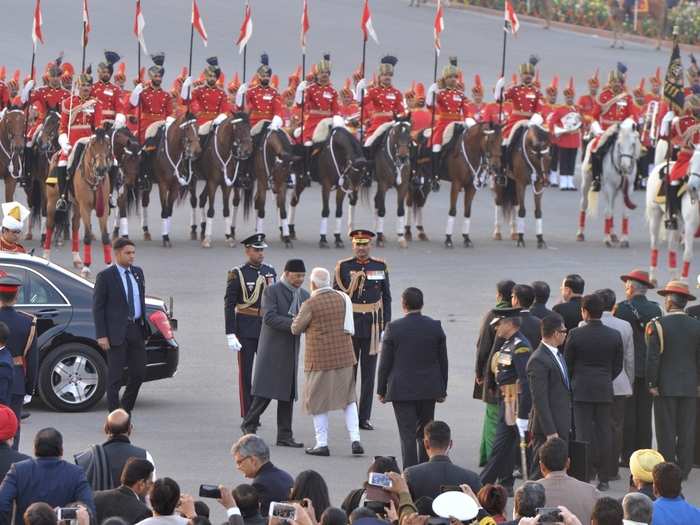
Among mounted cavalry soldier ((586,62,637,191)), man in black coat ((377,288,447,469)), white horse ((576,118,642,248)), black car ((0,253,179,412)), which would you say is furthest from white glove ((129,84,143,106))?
man in black coat ((377,288,447,469))

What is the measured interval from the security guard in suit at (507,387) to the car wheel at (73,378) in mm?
4201

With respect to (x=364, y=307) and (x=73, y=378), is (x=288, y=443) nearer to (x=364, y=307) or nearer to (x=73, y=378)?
(x=364, y=307)

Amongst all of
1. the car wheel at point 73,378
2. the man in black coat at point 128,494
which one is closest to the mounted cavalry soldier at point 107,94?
the car wheel at point 73,378

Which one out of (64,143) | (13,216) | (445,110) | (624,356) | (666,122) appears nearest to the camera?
(624,356)

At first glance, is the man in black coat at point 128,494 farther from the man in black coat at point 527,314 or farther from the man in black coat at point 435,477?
the man in black coat at point 527,314

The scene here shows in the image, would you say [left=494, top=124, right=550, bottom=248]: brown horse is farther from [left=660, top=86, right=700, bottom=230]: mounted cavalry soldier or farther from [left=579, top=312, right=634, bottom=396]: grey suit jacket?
[left=579, top=312, right=634, bottom=396]: grey suit jacket

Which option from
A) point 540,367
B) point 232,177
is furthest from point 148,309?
point 232,177

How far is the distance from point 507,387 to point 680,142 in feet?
45.2

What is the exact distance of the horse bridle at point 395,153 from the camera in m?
30.1

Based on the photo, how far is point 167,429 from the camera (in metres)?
17.0

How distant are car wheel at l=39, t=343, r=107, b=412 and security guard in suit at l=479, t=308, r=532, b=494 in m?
4.20

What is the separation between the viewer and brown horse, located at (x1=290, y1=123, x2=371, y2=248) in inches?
1191

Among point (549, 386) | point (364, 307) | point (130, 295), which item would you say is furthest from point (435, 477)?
point (130, 295)

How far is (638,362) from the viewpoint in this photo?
52.5 feet
